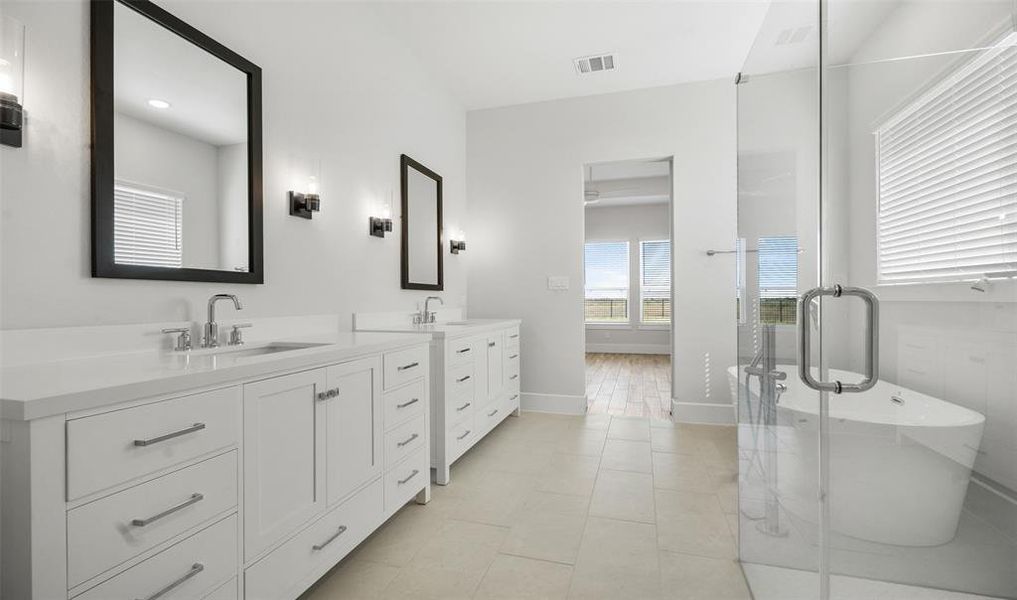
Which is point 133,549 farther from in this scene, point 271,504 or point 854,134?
point 854,134

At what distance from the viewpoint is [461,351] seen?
9.08 feet

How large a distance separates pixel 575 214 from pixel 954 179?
339 centimetres

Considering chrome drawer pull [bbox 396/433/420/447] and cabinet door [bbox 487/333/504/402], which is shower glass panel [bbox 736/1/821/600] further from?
cabinet door [bbox 487/333/504/402]

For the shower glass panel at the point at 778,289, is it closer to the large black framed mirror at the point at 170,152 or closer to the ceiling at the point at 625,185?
the large black framed mirror at the point at 170,152

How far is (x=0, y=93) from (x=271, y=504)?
1263mm

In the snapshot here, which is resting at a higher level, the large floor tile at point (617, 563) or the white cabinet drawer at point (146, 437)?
the white cabinet drawer at point (146, 437)

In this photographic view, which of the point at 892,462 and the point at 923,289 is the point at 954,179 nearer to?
the point at 923,289

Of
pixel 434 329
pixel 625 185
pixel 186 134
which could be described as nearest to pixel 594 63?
pixel 434 329

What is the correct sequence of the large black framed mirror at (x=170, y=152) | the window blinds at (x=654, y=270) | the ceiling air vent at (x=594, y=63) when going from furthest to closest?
the window blinds at (x=654, y=270)
the ceiling air vent at (x=594, y=63)
the large black framed mirror at (x=170, y=152)

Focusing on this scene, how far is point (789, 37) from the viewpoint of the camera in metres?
1.32

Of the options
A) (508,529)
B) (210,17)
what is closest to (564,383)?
(508,529)

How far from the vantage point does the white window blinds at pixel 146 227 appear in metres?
1.44

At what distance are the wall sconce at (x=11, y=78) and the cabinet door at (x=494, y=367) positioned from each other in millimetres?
2458

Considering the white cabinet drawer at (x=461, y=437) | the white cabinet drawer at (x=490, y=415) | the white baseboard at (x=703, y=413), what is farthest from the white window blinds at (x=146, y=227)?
the white baseboard at (x=703, y=413)
